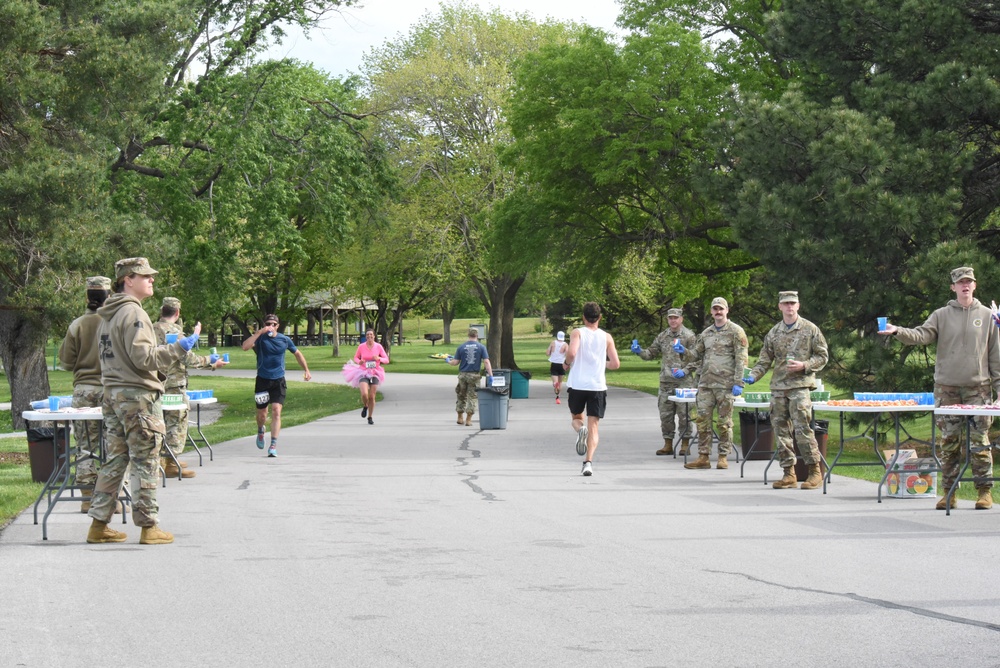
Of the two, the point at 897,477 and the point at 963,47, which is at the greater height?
the point at 963,47

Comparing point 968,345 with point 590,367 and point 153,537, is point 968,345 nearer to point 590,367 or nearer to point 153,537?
point 590,367

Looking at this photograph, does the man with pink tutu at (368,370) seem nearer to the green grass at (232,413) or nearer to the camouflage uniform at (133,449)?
the green grass at (232,413)

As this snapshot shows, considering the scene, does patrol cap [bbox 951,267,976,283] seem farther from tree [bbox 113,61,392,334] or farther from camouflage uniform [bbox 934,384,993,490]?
tree [bbox 113,61,392,334]

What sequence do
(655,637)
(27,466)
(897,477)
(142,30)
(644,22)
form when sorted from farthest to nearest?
(644,22) → (142,30) → (27,466) → (897,477) → (655,637)

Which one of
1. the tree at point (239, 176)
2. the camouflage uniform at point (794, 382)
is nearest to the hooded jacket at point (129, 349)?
the camouflage uniform at point (794, 382)

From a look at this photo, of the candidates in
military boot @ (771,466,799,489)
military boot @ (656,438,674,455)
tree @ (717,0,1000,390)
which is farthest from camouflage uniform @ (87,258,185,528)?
tree @ (717,0,1000,390)

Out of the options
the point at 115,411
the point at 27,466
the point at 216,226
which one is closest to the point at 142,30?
the point at 216,226

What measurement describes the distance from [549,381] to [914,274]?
28.4 m

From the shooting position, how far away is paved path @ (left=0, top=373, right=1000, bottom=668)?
257 inches

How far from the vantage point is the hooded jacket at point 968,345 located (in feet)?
40.5

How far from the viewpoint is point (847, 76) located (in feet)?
73.3

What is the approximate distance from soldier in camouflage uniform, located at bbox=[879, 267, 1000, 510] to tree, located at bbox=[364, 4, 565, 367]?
34192 millimetres

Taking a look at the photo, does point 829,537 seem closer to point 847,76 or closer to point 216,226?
point 847,76

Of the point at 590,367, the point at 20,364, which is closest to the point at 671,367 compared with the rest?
the point at 590,367
